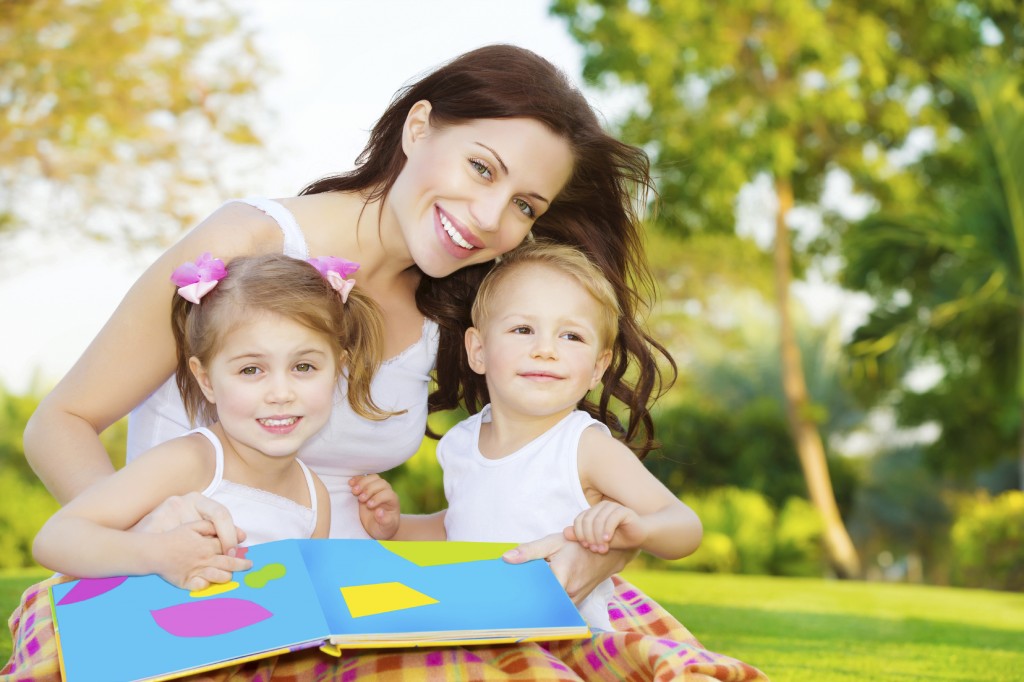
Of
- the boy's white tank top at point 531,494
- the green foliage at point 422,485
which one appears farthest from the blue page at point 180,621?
the green foliage at point 422,485

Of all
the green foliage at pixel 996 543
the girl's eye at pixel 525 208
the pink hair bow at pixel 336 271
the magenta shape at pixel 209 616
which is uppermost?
the green foliage at pixel 996 543

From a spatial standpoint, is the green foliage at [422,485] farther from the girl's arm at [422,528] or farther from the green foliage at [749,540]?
the girl's arm at [422,528]

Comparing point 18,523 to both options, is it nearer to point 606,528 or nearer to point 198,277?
point 198,277

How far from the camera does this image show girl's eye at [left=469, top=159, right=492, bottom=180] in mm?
2945

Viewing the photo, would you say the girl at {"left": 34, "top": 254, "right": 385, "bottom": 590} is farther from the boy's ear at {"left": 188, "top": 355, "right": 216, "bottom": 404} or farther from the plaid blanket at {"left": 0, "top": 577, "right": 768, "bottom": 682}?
the plaid blanket at {"left": 0, "top": 577, "right": 768, "bottom": 682}

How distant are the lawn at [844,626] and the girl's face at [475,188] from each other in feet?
5.64

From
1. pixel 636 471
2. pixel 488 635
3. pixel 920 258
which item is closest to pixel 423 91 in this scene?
pixel 636 471

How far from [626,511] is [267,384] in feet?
2.79

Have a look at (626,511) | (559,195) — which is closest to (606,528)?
(626,511)

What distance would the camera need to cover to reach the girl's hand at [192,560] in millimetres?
2100

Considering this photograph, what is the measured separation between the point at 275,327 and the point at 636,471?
91 cm

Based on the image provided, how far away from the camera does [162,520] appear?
7.48 feet

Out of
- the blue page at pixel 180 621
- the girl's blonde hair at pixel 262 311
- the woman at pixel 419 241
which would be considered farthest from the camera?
the woman at pixel 419 241

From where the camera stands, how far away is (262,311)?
8.22ft
